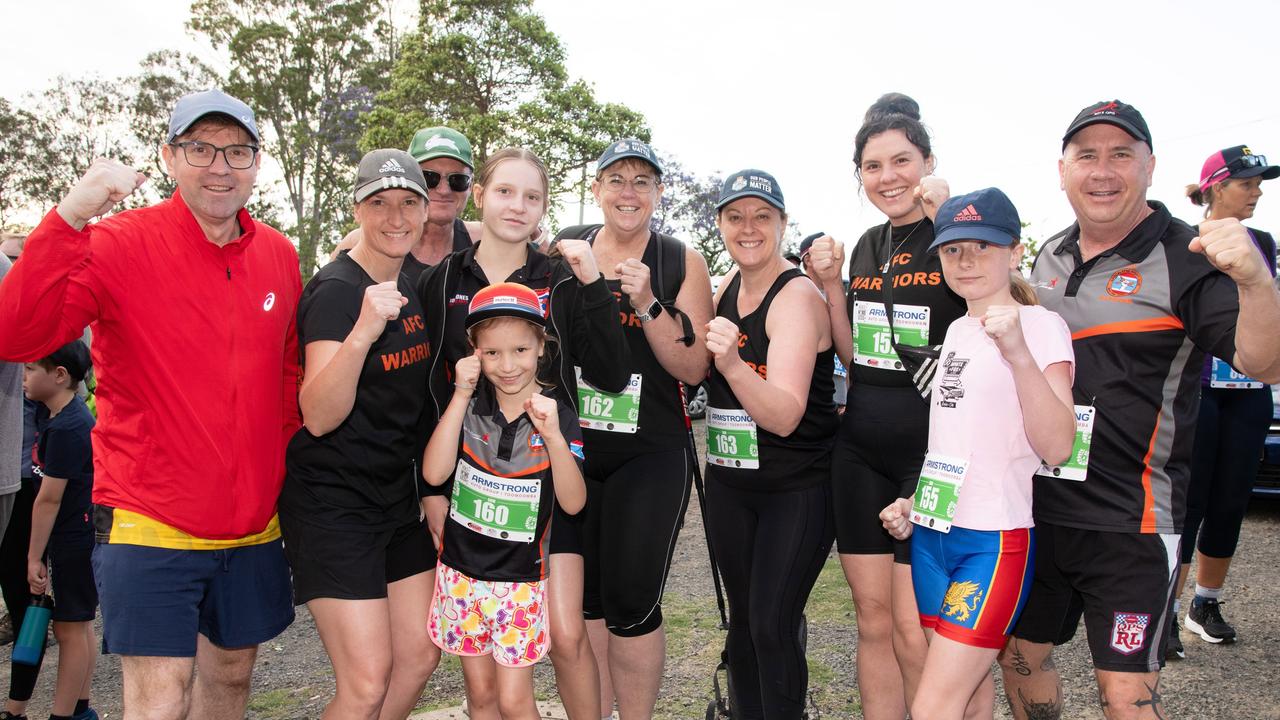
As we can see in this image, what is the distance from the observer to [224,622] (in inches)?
121

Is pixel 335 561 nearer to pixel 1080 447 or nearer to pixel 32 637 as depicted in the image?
pixel 32 637

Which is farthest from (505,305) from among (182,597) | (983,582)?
(983,582)

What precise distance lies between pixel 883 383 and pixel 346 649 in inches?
90.4

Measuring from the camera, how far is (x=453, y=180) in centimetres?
400

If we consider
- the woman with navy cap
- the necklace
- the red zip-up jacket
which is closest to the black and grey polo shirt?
the necklace

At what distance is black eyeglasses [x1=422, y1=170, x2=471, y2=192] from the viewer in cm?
395

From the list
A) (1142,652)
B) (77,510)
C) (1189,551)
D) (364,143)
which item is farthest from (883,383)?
(364,143)

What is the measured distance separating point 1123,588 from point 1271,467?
21.8ft

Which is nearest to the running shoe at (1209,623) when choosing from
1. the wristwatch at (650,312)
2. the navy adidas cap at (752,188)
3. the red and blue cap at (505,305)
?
the navy adidas cap at (752,188)

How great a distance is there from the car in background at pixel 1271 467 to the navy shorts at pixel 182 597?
335 inches

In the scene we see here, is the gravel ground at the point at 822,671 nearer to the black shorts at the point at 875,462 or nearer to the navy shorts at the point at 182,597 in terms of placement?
the black shorts at the point at 875,462

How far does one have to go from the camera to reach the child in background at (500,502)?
2992mm

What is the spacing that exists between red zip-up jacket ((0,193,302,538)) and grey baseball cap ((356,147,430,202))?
534 millimetres

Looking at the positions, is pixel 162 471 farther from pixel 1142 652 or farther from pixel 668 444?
pixel 1142 652
